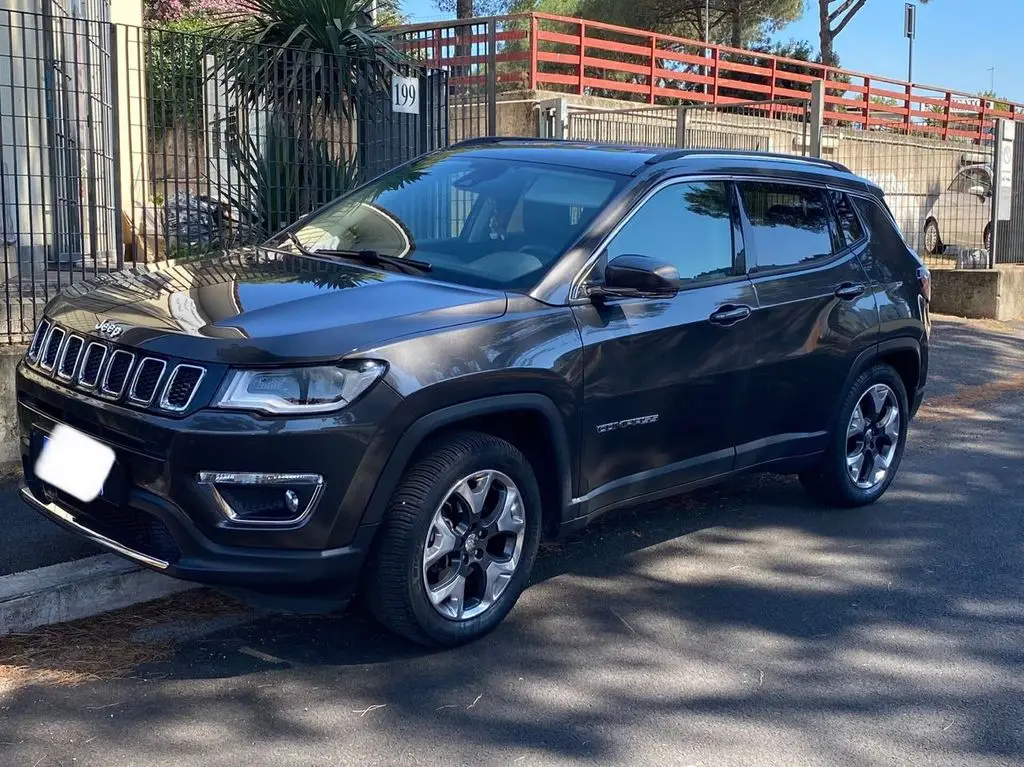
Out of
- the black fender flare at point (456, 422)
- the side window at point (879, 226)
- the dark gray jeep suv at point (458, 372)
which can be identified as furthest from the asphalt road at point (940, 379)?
the side window at point (879, 226)

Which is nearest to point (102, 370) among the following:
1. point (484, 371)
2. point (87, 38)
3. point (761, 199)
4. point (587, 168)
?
point (484, 371)

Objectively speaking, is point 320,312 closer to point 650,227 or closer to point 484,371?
point 484,371

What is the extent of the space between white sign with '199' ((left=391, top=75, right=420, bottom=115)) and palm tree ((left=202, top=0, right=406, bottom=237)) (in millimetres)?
82

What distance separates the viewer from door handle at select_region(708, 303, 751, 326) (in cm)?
507

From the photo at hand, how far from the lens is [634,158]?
16.9 ft

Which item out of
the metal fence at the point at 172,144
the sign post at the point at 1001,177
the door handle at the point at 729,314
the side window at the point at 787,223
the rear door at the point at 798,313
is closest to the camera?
the door handle at the point at 729,314

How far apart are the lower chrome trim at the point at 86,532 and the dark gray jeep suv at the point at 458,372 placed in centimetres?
1

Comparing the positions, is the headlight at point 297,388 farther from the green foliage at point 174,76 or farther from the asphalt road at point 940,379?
the green foliage at point 174,76

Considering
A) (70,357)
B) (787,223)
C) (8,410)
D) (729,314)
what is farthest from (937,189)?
(70,357)

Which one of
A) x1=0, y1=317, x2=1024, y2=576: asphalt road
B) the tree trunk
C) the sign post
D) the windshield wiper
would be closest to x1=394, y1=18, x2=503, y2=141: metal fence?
x1=0, y1=317, x2=1024, y2=576: asphalt road

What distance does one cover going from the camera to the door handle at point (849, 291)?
5.81 m

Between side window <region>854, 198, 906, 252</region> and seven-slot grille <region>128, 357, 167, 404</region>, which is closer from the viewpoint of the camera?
seven-slot grille <region>128, 357, 167, 404</region>

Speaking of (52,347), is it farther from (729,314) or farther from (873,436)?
(873,436)

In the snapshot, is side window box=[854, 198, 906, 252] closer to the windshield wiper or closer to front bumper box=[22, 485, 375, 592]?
the windshield wiper
